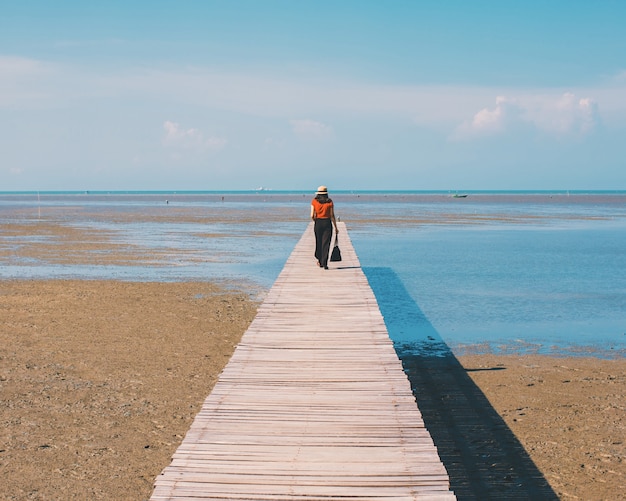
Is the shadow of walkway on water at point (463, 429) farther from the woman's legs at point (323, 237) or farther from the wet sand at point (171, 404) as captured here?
the woman's legs at point (323, 237)

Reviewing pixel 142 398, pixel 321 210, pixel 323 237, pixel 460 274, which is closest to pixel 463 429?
pixel 142 398

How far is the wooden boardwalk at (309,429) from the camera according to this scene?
4.80 metres

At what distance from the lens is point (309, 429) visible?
231 inches

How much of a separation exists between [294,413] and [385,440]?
0.95m

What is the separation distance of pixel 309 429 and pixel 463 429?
3.25m

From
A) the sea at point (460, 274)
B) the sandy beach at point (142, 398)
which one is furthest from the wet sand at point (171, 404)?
the sea at point (460, 274)

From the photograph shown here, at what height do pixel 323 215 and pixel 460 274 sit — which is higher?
pixel 323 215

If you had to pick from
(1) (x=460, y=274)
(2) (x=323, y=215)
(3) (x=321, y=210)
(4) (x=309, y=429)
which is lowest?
(1) (x=460, y=274)

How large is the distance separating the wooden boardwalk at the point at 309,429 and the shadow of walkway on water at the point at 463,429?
3.49 feet

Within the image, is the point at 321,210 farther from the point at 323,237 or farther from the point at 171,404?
the point at 171,404

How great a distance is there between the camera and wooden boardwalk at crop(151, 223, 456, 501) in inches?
189

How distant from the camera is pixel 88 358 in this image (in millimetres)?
11344

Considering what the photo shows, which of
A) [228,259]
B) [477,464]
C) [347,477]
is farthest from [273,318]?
[228,259]

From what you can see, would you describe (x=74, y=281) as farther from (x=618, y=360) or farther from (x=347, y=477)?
(x=347, y=477)
